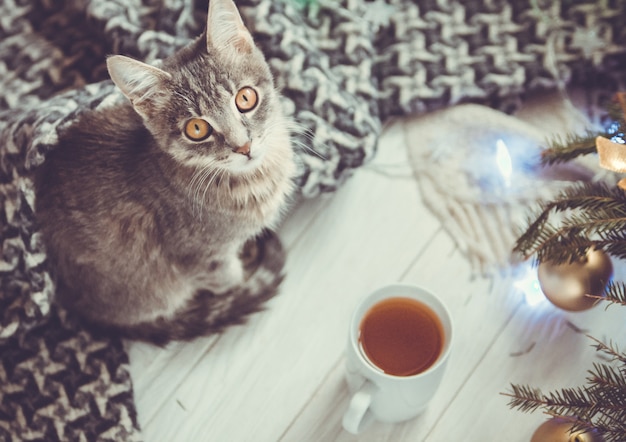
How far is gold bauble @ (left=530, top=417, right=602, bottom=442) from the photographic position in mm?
915

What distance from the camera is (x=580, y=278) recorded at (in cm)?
100

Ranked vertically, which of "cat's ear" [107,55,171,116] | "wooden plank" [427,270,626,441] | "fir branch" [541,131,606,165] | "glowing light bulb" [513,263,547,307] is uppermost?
"cat's ear" [107,55,171,116]

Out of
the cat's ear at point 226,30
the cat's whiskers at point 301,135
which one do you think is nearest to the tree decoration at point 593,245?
the cat's whiskers at point 301,135

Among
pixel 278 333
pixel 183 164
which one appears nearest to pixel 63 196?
pixel 183 164

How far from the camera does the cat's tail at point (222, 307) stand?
115 centimetres

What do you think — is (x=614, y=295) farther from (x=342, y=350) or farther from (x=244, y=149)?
(x=244, y=149)

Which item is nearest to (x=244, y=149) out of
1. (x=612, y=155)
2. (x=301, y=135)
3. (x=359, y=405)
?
(x=301, y=135)

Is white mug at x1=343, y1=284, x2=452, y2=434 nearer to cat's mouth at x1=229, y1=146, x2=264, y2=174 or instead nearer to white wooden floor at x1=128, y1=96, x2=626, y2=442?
white wooden floor at x1=128, y1=96, x2=626, y2=442

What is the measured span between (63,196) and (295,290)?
1.50 feet

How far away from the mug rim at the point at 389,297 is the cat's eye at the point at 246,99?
13.4 inches

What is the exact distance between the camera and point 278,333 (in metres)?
1.19

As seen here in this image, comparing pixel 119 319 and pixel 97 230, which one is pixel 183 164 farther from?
pixel 119 319

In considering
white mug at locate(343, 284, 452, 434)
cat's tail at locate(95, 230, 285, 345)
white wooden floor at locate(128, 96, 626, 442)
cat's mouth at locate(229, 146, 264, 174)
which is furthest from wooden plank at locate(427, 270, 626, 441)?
cat's mouth at locate(229, 146, 264, 174)

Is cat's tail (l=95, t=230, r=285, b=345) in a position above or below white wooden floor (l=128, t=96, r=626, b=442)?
above
